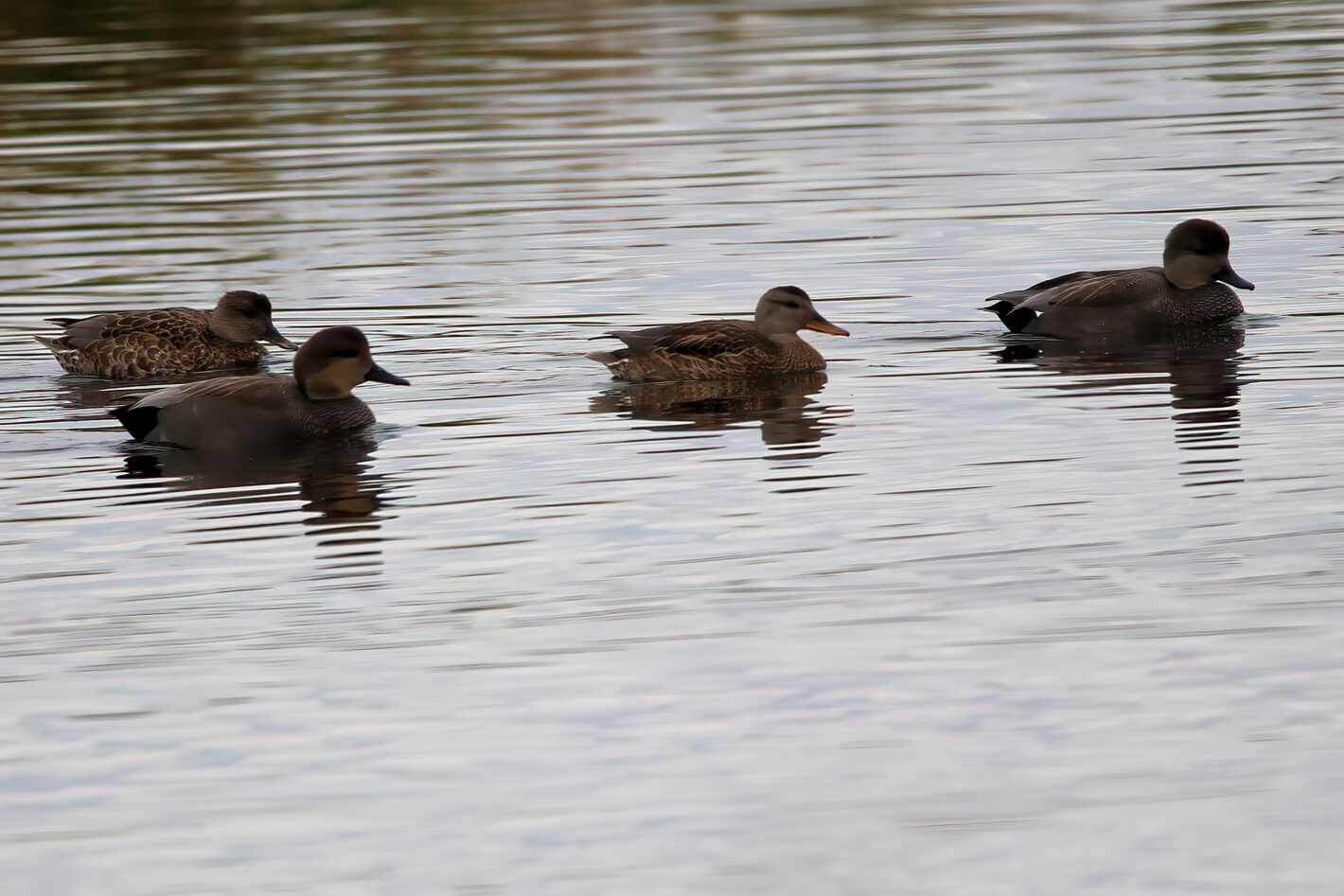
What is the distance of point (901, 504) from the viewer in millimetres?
10375

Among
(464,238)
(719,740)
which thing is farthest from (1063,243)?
(719,740)

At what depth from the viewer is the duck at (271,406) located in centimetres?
1236

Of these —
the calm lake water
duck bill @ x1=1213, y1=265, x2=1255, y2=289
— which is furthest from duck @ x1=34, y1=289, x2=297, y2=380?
duck bill @ x1=1213, y1=265, x2=1255, y2=289

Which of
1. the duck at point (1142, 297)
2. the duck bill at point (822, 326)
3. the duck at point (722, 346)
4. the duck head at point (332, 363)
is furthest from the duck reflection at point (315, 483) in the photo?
the duck at point (1142, 297)

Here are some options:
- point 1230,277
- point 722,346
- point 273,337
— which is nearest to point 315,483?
point 722,346

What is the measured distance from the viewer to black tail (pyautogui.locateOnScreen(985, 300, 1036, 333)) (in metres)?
14.8

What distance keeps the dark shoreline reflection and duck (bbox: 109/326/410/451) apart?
4.24 m

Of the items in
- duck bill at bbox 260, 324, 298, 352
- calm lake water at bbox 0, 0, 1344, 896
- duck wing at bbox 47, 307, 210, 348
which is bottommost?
calm lake water at bbox 0, 0, 1344, 896

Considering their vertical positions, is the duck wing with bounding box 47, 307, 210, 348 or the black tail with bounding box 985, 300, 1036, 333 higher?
the duck wing with bounding box 47, 307, 210, 348

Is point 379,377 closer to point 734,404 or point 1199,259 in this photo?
point 734,404

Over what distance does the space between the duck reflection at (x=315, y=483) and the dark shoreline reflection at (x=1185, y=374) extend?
4029 millimetres

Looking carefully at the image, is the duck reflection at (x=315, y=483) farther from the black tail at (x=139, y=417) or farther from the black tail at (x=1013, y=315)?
the black tail at (x=1013, y=315)

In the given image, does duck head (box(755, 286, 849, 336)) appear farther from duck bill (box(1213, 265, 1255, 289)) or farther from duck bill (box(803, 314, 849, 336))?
duck bill (box(1213, 265, 1255, 289))

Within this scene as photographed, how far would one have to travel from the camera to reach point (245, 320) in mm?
15031
